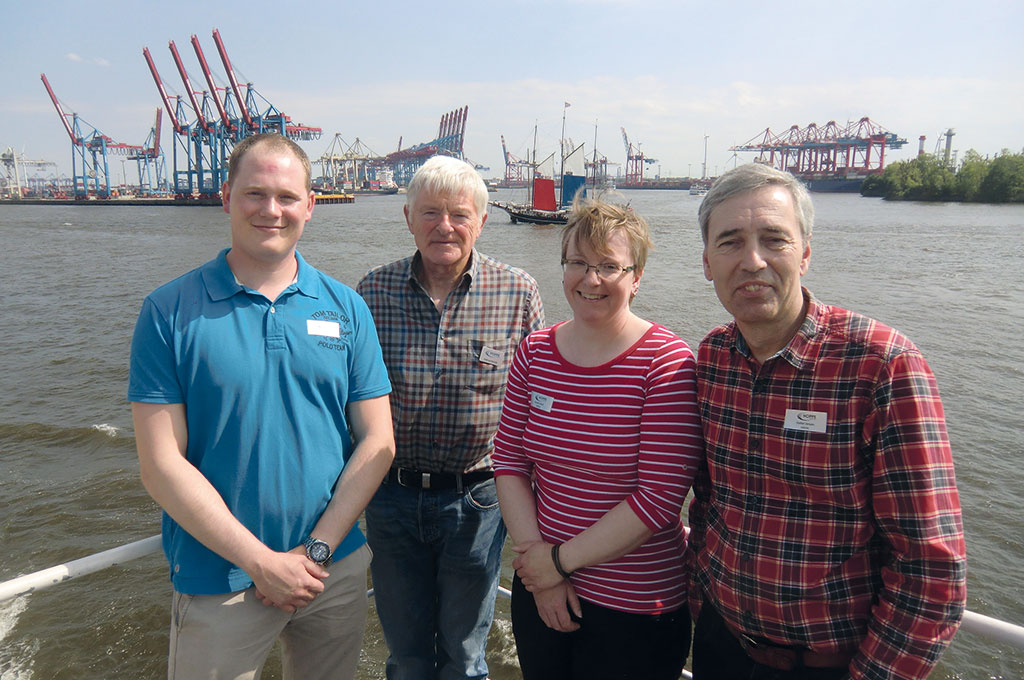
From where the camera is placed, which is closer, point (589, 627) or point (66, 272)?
point (589, 627)

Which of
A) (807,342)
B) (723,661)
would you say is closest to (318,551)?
Result: (723,661)

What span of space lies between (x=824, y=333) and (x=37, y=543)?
6.35m

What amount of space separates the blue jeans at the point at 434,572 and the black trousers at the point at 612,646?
40 centimetres

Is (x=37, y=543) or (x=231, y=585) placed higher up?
(x=231, y=585)

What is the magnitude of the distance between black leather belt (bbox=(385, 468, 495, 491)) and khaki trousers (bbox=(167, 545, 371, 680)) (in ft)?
0.80

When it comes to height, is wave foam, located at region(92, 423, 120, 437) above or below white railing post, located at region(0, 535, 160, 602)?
below

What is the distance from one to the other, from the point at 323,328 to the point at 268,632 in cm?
74

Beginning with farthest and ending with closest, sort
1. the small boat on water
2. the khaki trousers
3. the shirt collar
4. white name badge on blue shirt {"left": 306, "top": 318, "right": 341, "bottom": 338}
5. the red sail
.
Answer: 1. the red sail
2. the small boat on water
3. white name badge on blue shirt {"left": 306, "top": 318, "right": 341, "bottom": 338}
4. the khaki trousers
5. the shirt collar

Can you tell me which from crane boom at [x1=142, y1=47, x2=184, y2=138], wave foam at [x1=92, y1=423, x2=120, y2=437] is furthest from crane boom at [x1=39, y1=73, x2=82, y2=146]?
wave foam at [x1=92, y1=423, x2=120, y2=437]

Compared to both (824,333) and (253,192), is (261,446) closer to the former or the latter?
(253,192)

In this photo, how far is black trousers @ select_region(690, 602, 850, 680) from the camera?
4.00 ft

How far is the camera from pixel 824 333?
1185mm

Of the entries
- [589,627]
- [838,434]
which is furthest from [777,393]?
[589,627]

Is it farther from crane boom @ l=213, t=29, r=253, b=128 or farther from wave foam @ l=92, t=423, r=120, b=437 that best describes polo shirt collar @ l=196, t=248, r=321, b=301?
crane boom @ l=213, t=29, r=253, b=128
